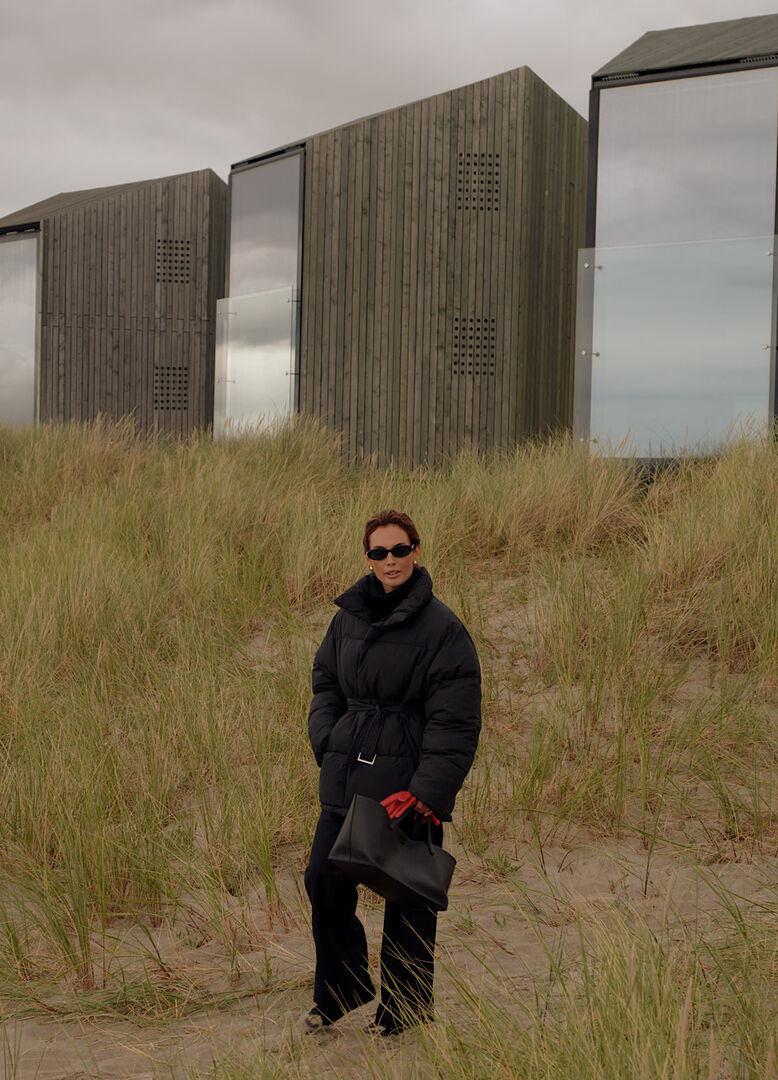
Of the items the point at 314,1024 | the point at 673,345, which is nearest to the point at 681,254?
the point at 673,345

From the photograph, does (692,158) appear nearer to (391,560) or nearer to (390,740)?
(391,560)

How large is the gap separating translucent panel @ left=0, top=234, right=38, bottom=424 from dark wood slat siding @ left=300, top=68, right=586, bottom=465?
7010 mm

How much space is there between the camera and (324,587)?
7996 mm

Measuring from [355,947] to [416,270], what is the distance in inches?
473

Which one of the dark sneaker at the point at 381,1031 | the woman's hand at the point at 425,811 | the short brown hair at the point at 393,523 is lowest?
the dark sneaker at the point at 381,1031

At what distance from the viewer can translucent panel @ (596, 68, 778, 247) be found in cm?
1062

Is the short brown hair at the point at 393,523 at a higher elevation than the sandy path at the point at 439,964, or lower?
higher

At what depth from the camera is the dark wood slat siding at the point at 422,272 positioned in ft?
47.2

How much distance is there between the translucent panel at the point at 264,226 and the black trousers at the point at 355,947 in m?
12.0

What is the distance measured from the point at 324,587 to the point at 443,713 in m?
4.75

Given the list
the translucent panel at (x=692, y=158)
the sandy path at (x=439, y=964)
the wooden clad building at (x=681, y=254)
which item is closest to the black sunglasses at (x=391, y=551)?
the sandy path at (x=439, y=964)

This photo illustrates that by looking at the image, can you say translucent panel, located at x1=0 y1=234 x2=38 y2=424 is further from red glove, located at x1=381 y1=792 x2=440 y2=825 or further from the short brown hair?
red glove, located at x1=381 y1=792 x2=440 y2=825

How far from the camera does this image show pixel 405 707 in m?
3.41

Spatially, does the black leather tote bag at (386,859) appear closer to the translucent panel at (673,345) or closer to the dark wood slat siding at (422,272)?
the translucent panel at (673,345)
